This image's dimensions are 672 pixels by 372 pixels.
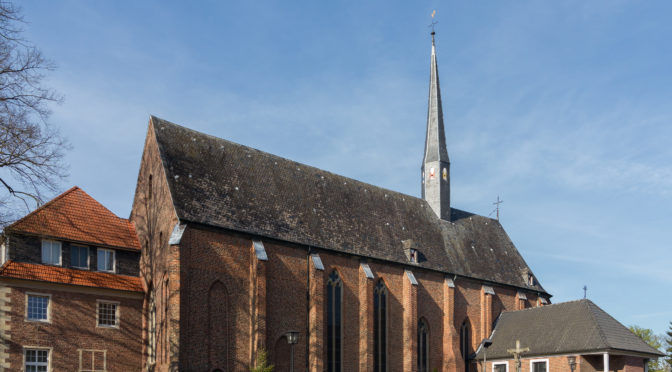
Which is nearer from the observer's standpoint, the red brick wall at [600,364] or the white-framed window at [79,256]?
the white-framed window at [79,256]

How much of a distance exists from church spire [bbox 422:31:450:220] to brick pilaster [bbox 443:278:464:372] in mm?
6451

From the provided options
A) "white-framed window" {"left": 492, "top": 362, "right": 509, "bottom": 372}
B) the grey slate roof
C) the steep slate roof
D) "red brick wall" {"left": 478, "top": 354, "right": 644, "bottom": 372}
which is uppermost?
the steep slate roof

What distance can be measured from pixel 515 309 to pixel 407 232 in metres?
10.6

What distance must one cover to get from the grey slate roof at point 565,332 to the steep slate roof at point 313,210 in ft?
14.0

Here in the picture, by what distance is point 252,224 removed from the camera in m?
35.1

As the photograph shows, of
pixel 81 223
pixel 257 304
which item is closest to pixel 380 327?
pixel 257 304

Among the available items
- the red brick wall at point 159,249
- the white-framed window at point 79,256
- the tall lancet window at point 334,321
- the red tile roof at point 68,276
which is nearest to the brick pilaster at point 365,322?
the tall lancet window at point 334,321

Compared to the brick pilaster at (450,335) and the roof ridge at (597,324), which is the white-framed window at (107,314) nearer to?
the brick pilaster at (450,335)

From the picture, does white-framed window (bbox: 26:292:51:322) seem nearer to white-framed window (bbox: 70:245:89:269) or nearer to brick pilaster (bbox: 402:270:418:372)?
white-framed window (bbox: 70:245:89:269)

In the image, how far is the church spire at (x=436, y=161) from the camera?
48.9 metres

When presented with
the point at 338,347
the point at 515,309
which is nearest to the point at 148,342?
the point at 338,347

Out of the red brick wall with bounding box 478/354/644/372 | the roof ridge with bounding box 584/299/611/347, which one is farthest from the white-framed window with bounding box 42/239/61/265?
the roof ridge with bounding box 584/299/611/347

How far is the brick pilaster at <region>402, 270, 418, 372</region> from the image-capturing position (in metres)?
40.2

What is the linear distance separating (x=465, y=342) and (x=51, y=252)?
26138 mm
